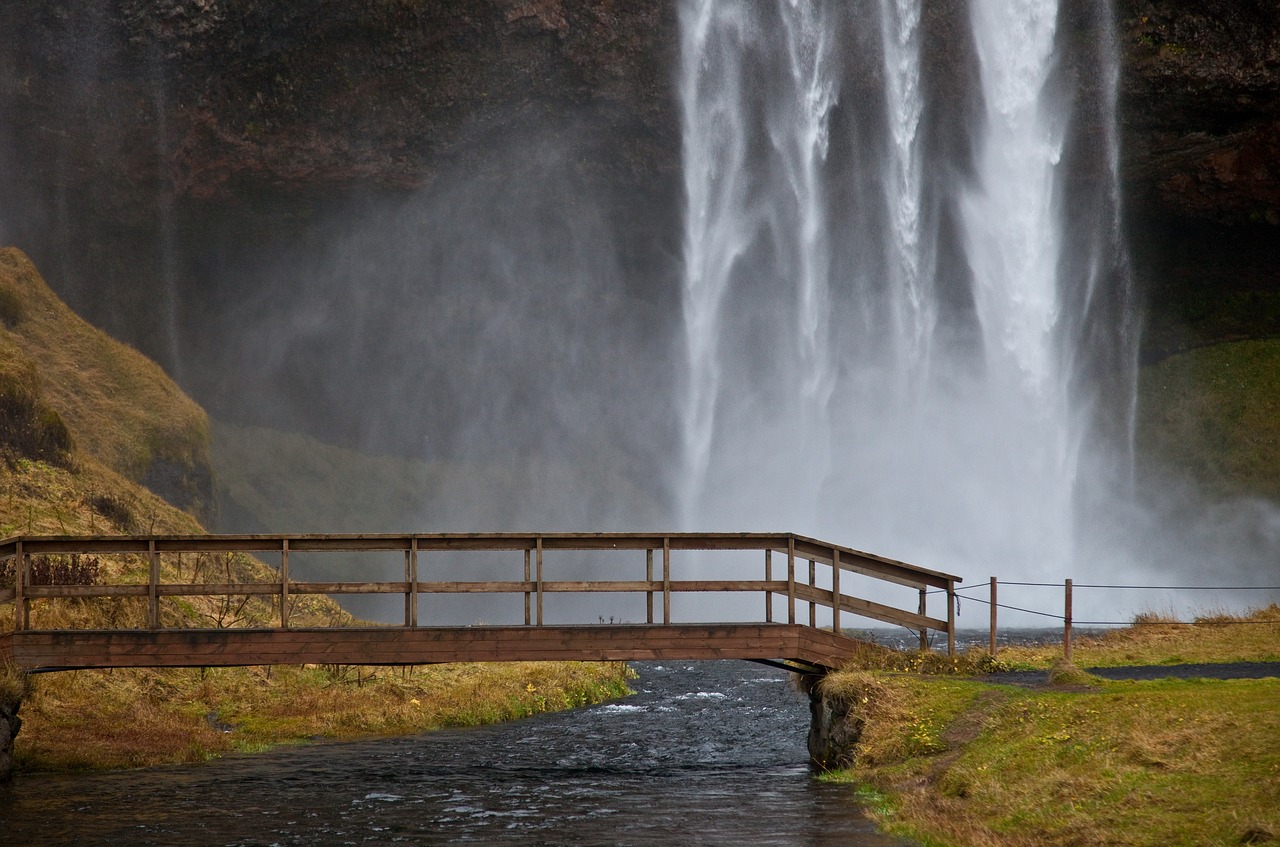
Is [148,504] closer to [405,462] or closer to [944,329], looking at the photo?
[405,462]

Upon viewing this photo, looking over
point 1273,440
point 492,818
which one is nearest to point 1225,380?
point 1273,440

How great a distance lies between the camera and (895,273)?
53125 millimetres

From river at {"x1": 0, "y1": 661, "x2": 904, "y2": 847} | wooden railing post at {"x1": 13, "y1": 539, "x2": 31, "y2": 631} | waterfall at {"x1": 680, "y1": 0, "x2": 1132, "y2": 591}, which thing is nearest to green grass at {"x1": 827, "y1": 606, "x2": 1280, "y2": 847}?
river at {"x1": 0, "y1": 661, "x2": 904, "y2": 847}

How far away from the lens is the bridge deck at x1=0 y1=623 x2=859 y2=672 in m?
17.6

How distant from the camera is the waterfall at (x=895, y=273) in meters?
50.2

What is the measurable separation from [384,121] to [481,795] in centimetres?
3877

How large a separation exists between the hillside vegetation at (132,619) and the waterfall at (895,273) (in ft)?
80.0

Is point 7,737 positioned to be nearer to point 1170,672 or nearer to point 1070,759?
point 1070,759

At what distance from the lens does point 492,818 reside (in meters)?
14.1

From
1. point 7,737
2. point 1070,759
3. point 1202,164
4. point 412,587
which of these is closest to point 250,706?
point 412,587

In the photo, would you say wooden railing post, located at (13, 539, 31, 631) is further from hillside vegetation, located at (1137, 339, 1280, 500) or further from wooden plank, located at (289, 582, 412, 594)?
hillside vegetation, located at (1137, 339, 1280, 500)

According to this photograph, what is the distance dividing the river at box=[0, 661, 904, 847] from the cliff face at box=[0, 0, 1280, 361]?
31.7 m

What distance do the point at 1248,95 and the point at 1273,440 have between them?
14.4 metres

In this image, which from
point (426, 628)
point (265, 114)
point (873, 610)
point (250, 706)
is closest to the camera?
point (426, 628)
